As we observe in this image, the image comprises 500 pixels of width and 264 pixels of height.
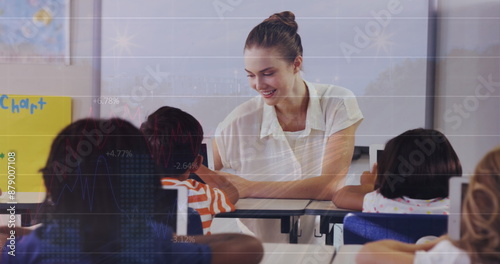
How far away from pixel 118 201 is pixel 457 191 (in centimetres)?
125

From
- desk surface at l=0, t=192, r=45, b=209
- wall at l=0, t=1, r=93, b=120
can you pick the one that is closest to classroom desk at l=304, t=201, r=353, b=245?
wall at l=0, t=1, r=93, b=120

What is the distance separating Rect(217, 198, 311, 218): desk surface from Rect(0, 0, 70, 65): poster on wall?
83cm

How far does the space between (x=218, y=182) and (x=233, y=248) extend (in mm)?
268

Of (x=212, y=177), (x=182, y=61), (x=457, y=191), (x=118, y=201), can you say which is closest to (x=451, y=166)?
(x=457, y=191)

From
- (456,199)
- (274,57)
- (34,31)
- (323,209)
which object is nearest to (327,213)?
(323,209)

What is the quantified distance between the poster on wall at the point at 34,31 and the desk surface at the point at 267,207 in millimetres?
830

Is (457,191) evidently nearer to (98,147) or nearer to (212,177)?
(212,177)

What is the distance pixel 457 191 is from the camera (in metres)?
2.00

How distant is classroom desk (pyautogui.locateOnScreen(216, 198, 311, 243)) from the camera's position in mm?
2016

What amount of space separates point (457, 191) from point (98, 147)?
1331 mm

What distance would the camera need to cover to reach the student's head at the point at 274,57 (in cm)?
200

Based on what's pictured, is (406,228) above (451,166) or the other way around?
the other way around

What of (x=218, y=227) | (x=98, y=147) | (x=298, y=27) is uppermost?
(x=298, y=27)

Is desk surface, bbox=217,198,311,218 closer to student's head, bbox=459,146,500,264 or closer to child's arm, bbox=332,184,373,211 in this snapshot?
child's arm, bbox=332,184,373,211
